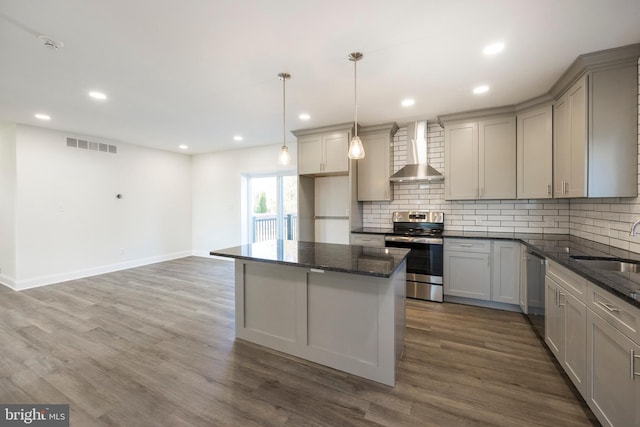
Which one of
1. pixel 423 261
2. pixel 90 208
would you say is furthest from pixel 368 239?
pixel 90 208

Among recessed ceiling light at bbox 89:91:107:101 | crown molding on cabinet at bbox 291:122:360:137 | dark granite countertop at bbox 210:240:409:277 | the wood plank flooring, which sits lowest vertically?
the wood plank flooring

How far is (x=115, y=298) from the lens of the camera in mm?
3877

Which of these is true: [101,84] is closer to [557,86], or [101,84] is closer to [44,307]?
[44,307]

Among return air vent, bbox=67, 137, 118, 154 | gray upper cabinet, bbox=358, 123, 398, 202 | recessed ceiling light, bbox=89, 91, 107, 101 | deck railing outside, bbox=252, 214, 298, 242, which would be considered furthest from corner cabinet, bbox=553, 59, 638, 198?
return air vent, bbox=67, 137, 118, 154

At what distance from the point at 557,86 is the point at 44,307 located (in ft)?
21.8

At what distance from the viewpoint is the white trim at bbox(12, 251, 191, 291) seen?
4341 millimetres

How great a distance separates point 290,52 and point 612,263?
3.07 m

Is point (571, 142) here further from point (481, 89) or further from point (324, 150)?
point (324, 150)

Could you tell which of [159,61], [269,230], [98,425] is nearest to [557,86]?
[159,61]

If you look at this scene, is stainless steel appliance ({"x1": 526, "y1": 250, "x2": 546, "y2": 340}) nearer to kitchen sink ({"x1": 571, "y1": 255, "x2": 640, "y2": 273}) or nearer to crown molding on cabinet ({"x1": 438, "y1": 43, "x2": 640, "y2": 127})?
kitchen sink ({"x1": 571, "y1": 255, "x2": 640, "y2": 273})

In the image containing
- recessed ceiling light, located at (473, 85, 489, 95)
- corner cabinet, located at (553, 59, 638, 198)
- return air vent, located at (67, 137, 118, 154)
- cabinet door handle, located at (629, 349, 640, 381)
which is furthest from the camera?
return air vent, located at (67, 137, 118, 154)

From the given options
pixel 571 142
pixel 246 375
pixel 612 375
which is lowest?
pixel 246 375

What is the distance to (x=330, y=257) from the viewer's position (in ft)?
7.32

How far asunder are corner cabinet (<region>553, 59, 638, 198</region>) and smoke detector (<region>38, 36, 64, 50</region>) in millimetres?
4472
